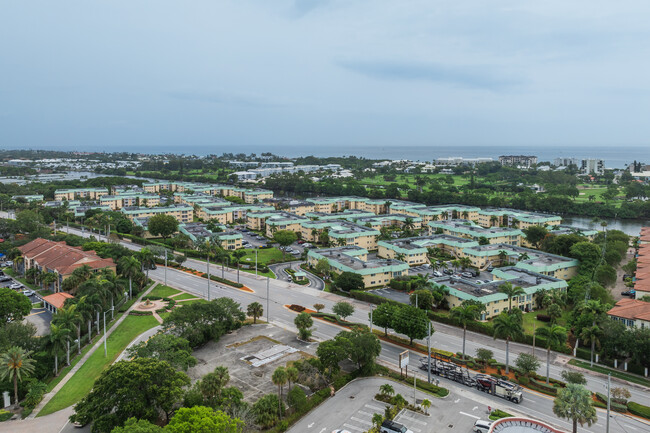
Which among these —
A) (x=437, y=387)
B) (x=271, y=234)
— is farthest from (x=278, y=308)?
(x=271, y=234)

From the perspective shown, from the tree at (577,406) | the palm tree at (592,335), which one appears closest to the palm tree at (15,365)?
→ the tree at (577,406)

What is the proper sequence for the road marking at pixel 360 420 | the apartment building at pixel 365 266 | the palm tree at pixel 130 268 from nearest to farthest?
1. the road marking at pixel 360 420
2. the palm tree at pixel 130 268
3. the apartment building at pixel 365 266

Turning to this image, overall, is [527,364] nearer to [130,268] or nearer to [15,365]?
[15,365]

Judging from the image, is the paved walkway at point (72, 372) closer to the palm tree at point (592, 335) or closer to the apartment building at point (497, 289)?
→ the apartment building at point (497, 289)

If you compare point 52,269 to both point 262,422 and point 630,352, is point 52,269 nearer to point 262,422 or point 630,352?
point 262,422

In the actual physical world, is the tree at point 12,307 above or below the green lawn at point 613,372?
above

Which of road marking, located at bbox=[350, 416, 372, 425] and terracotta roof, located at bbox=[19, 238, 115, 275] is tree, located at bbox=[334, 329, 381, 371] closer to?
road marking, located at bbox=[350, 416, 372, 425]
